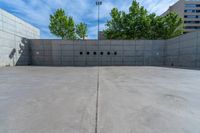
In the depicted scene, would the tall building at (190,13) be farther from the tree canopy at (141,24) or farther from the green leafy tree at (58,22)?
the green leafy tree at (58,22)

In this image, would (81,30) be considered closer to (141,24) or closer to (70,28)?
(70,28)

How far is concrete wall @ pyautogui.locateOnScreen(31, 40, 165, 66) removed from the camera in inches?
730

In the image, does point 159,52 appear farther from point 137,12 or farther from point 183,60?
point 137,12

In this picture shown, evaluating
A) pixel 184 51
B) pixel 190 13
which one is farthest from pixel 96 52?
pixel 190 13

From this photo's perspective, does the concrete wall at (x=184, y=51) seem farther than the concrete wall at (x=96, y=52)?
No

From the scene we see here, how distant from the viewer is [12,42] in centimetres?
1548

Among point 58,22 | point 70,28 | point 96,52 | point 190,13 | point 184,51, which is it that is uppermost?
point 190,13

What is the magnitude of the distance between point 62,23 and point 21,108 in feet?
91.4

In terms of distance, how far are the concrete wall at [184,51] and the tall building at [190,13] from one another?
4799 cm

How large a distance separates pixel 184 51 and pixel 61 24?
25245 millimetres

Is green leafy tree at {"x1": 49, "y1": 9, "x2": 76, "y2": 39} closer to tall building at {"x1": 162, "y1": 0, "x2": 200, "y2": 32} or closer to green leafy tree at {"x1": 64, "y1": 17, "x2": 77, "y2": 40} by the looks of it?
green leafy tree at {"x1": 64, "y1": 17, "x2": 77, "y2": 40}

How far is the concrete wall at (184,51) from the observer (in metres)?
13.6

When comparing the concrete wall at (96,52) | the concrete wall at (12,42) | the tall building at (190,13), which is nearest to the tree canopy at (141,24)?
the concrete wall at (96,52)

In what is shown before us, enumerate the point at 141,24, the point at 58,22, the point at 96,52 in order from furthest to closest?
1. the point at 58,22
2. the point at 141,24
3. the point at 96,52
